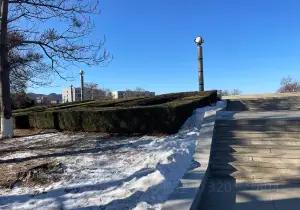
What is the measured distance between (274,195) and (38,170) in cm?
427

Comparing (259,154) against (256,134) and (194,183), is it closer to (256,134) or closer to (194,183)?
(256,134)

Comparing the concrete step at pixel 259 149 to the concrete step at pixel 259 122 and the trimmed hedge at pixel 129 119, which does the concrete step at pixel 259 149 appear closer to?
the concrete step at pixel 259 122

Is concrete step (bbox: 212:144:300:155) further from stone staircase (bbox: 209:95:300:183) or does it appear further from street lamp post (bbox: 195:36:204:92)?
street lamp post (bbox: 195:36:204:92)

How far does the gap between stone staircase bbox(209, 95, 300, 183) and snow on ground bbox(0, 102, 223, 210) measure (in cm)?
69

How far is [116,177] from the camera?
777 centimetres

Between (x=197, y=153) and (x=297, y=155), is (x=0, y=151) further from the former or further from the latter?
(x=297, y=155)

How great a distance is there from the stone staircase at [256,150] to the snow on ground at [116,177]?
69 centimetres

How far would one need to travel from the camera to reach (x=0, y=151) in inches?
454

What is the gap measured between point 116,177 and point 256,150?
360cm

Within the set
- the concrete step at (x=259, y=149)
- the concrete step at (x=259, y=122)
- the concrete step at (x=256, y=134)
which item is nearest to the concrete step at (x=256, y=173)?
the concrete step at (x=259, y=149)

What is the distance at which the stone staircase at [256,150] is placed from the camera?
9086mm

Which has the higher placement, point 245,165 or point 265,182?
point 245,165

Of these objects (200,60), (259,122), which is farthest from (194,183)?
(200,60)

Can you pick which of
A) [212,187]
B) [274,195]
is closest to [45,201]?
[212,187]
